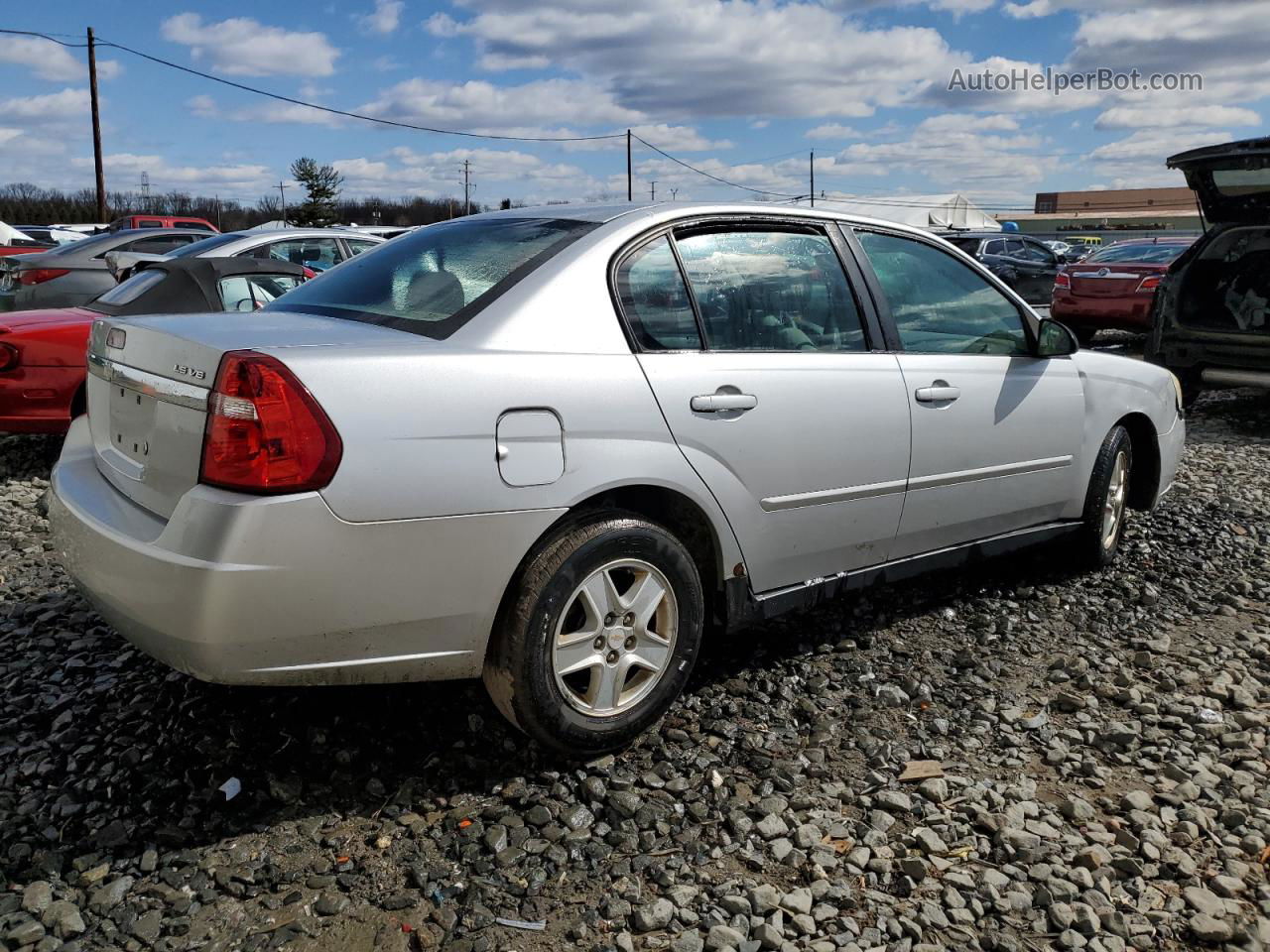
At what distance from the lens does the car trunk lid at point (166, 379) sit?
8.62ft

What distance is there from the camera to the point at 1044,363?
4.39m

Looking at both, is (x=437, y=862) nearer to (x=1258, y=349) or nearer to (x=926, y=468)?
(x=926, y=468)

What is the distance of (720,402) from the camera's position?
3.19 meters

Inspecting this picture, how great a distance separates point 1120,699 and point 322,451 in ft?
8.96

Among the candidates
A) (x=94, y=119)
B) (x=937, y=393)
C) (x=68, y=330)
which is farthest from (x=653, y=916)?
(x=94, y=119)

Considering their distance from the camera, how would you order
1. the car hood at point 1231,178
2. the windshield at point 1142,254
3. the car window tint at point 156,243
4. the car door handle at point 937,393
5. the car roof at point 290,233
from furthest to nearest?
the windshield at point 1142,254 → the car window tint at point 156,243 → the car roof at point 290,233 → the car hood at point 1231,178 → the car door handle at point 937,393

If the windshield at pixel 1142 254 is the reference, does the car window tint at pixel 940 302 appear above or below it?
below

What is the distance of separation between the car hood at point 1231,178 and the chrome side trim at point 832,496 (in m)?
5.82

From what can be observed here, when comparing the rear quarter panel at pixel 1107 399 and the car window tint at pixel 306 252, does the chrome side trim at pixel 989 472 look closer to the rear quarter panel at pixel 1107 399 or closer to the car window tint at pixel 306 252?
the rear quarter panel at pixel 1107 399

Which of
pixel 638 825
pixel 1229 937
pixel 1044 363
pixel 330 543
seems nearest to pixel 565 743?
pixel 638 825

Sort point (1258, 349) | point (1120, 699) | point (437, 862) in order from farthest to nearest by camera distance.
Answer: point (1258, 349) → point (1120, 699) → point (437, 862)

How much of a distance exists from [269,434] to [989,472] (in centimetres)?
269

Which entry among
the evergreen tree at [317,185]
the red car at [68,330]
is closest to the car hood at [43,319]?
the red car at [68,330]

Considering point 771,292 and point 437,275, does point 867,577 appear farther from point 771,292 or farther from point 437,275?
point 437,275
